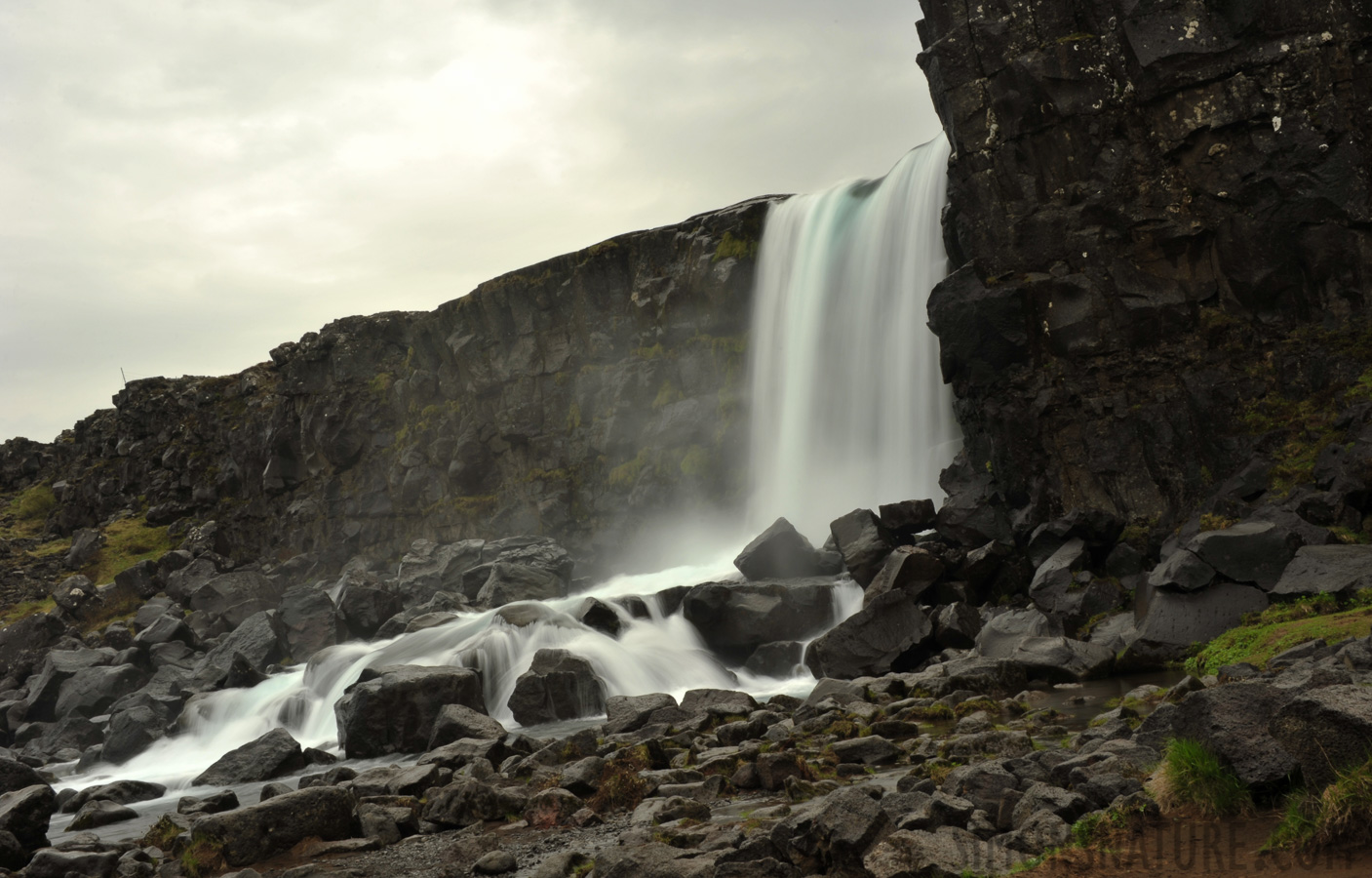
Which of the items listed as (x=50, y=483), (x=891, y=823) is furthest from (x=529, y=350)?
(x=50, y=483)

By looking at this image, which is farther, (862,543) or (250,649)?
(250,649)

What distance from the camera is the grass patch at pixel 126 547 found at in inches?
2739

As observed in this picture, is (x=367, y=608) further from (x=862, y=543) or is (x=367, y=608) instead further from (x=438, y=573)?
(x=862, y=543)

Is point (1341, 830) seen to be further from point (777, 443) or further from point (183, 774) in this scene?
point (777, 443)

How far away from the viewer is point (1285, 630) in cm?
1508

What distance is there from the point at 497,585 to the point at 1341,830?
101ft

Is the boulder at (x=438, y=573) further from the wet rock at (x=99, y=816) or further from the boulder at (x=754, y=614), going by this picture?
the wet rock at (x=99, y=816)

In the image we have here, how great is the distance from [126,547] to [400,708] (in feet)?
206

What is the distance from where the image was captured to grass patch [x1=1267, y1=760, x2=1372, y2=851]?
5.93m

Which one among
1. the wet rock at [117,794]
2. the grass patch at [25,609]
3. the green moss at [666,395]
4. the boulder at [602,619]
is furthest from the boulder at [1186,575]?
the grass patch at [25,609]

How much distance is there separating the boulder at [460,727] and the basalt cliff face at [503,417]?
27.2 m

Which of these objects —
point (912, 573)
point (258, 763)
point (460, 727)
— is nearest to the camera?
point (460, 727)

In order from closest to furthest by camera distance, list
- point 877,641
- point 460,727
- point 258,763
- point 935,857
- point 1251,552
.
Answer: point 935,857 < point 1251,552 < point 460,727 < point 258,763 < point 877,641

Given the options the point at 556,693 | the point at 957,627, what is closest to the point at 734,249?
the point at 957,627
